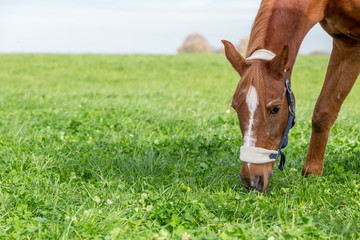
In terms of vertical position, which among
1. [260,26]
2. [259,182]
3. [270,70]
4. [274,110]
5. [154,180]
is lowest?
[154,180]

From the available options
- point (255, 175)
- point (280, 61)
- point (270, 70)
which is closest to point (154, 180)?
point (255, 175)

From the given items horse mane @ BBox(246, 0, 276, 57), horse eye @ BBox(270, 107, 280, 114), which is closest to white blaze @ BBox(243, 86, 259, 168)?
horse eye @ BBox(270, 107, 280, 114)

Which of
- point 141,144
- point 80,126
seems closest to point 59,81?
point 80,126

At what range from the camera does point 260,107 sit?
313 centimetres

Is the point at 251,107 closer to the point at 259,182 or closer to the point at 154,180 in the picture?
the point at 259,182

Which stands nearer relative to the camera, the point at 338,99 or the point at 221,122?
the point at 338,99

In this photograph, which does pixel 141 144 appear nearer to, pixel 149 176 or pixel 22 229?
pixel 149 176

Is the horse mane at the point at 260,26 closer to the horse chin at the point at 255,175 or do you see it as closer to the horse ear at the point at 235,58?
the horse ear at the point at 235,58

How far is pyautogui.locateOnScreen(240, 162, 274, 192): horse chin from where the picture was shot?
3.28 metres

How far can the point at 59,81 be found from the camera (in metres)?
16.1

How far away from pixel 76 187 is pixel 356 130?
169 inches

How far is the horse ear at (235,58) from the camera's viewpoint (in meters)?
3.27

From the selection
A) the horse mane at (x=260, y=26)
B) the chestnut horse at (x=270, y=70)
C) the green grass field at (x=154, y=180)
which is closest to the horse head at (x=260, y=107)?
the chestnut horse at (x=270, y=70)

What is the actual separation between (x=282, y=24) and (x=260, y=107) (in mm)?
828
